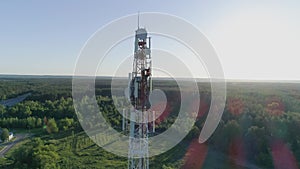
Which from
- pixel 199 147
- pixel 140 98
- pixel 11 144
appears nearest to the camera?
pixel 140 98

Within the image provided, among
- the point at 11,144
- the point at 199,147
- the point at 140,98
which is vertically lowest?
the point at 11,144

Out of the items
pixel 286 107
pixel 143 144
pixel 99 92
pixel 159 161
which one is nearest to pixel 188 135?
pixel 159 161

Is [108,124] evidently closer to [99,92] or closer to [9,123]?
[9,123]

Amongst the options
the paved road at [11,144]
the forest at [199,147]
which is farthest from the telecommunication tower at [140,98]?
the paved road at [11,144]

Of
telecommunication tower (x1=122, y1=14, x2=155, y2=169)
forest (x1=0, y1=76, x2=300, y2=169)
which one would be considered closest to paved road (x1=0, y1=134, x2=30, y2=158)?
forest (x1=0, y1=76, x2=300, y2=169)

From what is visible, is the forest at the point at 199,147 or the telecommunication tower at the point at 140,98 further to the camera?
the forest at the point at 199,147

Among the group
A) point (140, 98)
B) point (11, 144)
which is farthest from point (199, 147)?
point (140, 98)

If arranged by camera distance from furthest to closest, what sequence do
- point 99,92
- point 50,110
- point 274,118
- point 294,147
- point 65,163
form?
point 99,92, point 50,110, point 274,118, point 294,147, point 65,163

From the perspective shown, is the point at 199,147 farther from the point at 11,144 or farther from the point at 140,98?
the point at 140,98

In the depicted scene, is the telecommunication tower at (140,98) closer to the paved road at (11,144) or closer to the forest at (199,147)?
the forest at (199,147)
